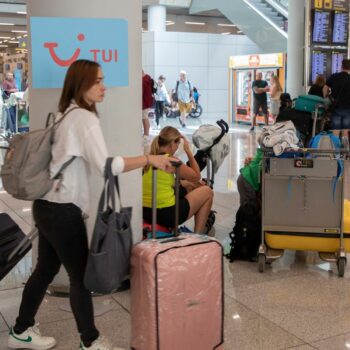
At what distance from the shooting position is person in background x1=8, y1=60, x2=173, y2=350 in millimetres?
2514

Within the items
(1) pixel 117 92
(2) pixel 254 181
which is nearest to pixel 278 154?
(2) pixel 254 181

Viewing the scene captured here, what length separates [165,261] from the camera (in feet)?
8.19

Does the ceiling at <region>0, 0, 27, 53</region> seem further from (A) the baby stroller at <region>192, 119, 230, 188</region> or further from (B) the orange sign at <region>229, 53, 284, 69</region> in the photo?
(A) the baby stroller at <region>192, 119, 230, 188</region>

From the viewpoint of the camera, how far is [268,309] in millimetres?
3609

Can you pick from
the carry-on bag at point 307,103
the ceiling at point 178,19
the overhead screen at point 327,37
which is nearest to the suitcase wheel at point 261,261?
the carry-on bag at point 307,103

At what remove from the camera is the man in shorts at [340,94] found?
9461 millimetres

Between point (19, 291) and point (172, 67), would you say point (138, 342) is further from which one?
point (172, 67)

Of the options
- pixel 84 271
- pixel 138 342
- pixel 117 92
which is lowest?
pixel 138 342

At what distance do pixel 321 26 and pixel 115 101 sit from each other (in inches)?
293

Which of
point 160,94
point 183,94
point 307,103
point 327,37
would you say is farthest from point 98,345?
point 183,94

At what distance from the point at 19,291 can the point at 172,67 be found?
18.7 meters

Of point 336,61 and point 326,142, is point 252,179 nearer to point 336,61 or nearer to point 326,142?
point 326,142

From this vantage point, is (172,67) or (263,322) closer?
(263,322)

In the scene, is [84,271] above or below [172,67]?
below
